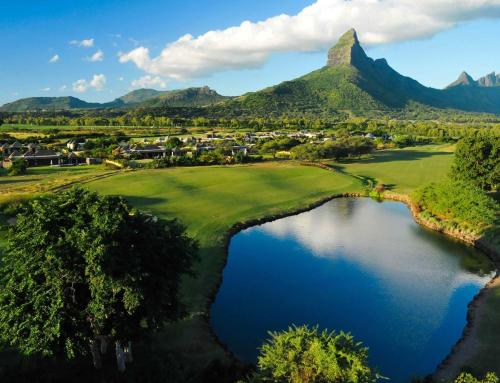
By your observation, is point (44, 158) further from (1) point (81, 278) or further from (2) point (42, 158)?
(1) point (81, 278)

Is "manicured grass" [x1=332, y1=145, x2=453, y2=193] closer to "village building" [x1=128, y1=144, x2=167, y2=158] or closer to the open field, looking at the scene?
the open field

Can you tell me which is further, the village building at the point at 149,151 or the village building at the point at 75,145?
the village building at the point at 75,145

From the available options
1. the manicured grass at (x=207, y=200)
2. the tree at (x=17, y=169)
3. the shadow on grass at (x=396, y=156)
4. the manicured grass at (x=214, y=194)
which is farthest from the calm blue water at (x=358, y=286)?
the tree at (x=17, y=169)

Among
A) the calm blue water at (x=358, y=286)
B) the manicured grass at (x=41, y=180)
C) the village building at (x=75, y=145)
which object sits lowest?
the calm blue water at (x=358, y=286)


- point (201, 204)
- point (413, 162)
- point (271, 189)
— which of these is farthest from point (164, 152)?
point (413, 162)

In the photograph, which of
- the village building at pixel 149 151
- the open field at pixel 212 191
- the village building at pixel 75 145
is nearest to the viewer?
the open field at pixel 212 191

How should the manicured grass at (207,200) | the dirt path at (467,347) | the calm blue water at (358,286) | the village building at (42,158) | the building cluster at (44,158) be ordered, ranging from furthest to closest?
the village building at (42,158)
the building cluster at (44,158)
the calm blue water at (358,286)
the manicured grass at (207,200)
the dirt path at (467,347)

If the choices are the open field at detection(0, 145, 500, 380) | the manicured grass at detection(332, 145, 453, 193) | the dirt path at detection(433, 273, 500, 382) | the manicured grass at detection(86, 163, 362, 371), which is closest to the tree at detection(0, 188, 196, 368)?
the manicured grass at detection(86, 163, 362, 371)

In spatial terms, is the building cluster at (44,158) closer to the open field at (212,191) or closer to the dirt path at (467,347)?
the open field at (212,191)
